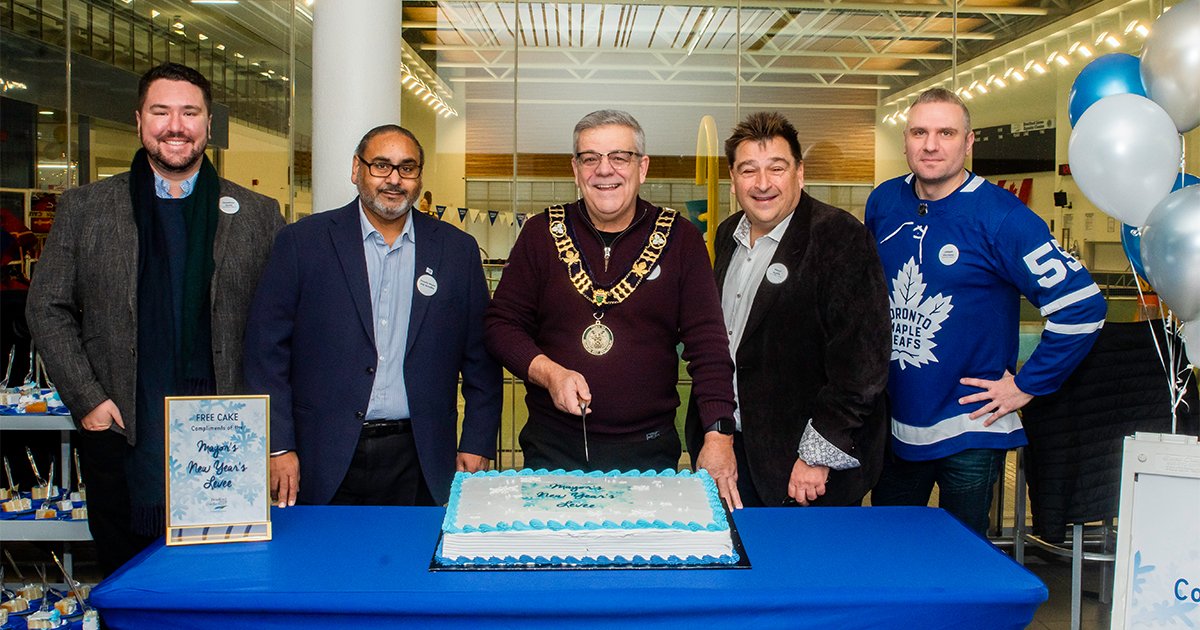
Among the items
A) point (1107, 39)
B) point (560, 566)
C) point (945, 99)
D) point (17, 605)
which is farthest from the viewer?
point (1107, 39)

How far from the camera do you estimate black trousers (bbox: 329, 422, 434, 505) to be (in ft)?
7.54

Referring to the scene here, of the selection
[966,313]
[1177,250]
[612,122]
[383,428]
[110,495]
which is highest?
[612,122]

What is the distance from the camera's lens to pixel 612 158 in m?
2.19

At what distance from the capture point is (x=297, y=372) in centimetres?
231

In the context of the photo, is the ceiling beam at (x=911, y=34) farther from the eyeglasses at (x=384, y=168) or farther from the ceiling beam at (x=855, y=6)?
the eyeglasses at (x=384, y=168)

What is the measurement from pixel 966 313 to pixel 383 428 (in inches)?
60.8

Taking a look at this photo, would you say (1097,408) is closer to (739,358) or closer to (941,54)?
(739,358)

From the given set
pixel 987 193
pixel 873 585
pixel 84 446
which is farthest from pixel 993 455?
pixel 84 446

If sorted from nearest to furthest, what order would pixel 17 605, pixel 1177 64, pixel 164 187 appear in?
pixel 1177 64, pixel 164 187, pixel 17 605

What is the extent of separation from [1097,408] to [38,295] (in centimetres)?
302

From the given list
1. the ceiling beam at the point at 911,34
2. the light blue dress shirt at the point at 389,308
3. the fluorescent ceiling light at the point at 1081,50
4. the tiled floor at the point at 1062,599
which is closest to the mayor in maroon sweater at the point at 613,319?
the light blue dress shirt at the point at 389,308

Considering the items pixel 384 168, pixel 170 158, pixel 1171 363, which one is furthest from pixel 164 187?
pixel 1171 363

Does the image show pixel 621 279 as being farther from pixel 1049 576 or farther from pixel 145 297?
pixel 1049 576

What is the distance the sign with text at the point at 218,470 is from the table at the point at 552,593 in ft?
0.19
